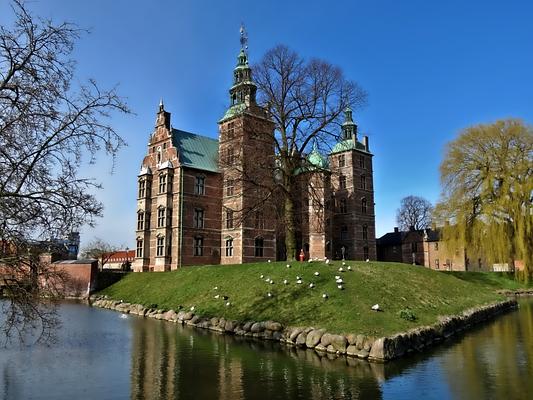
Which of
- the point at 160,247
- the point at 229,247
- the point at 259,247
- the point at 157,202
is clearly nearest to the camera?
the point at 160,247

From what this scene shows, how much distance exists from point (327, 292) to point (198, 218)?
25.0 m

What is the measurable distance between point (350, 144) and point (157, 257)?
94.1ft

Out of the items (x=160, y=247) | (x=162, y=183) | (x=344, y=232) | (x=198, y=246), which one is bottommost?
(x=160, y=247)

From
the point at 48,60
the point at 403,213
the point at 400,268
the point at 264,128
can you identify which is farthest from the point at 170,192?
the point at 403,213

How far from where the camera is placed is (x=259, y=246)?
1730 inches

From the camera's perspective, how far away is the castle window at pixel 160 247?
42312mm

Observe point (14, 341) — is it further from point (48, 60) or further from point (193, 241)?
point (193, 241)

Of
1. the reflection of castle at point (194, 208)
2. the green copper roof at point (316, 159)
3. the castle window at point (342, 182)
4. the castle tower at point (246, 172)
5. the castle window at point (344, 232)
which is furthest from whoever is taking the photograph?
the castle window at point (342, 182)

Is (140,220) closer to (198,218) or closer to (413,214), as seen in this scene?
(198,218)

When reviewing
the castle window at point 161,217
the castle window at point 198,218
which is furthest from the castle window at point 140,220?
the castle window at point 198,218

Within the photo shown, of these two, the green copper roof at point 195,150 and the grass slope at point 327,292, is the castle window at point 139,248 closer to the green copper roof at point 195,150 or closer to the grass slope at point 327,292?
the green copper roof at point 195,150

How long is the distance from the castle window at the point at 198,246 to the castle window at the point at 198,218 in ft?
4.22

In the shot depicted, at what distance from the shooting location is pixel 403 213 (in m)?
82.1

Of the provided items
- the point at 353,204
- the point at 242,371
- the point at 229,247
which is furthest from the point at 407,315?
the point at 353,204
